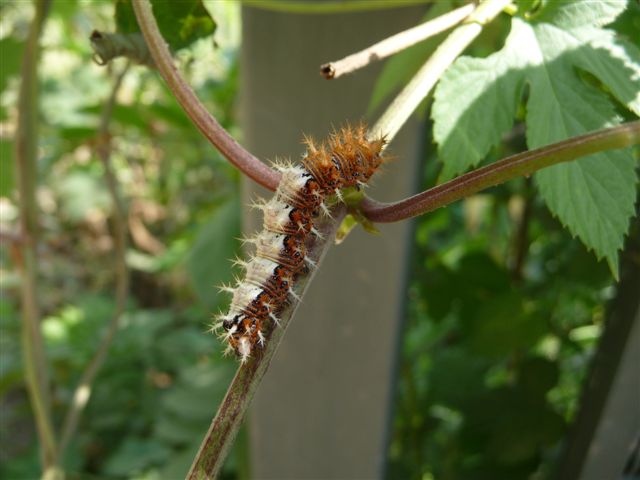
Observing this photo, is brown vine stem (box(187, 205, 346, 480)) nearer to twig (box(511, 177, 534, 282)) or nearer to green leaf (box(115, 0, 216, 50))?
green leaf (box(115, 0, 216, 50))

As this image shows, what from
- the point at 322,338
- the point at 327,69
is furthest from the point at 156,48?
the point at 322,338

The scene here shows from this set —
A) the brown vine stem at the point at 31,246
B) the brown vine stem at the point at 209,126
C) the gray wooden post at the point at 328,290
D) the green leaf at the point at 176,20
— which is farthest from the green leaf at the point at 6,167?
the brown vine stem at the point at 209,126

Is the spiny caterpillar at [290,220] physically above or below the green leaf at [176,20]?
below

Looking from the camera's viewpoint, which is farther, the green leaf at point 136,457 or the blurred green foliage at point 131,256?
the green leaf at point 136,457

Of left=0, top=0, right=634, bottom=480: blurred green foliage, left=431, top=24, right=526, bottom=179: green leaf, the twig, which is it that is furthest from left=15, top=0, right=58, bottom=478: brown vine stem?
the twig

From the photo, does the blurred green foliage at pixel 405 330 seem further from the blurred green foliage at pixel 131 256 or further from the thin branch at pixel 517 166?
the thin branch at pixel 517 166

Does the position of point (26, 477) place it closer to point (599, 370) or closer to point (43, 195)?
point (599, 370)
